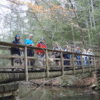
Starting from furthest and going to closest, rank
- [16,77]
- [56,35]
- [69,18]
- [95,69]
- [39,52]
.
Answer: [56,35], [69,18], [95,69], [39,52], [16,77]

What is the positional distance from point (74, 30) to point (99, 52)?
4826mm

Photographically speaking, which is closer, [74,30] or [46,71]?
[46,71]

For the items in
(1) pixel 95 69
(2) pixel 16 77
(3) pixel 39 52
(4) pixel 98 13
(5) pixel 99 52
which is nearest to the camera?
(2) pixel 16 77

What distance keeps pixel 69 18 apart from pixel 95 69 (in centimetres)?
728

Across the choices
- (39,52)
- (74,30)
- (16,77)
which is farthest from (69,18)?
(16,77)

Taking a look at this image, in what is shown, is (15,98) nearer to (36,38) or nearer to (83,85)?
(83,85)

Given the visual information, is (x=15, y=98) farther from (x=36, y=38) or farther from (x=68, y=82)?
(x=36, y=38)

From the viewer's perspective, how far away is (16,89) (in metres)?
4.23

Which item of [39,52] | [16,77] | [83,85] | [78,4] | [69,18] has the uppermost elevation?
[78,4]

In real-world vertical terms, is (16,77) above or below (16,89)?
above

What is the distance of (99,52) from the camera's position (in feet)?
65.3

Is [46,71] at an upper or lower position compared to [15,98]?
upper

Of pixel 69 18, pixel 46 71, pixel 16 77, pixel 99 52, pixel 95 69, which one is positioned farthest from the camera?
pixel 99 52

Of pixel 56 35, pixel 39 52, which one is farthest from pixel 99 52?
pixel 39 52
